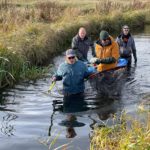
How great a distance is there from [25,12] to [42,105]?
1075 centimetres

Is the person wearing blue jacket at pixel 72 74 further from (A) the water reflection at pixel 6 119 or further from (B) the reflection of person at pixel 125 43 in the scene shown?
(B) the reflection of person at pixel 125 43

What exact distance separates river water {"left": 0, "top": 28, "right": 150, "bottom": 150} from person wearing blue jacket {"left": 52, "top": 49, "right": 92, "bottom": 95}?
511 mm

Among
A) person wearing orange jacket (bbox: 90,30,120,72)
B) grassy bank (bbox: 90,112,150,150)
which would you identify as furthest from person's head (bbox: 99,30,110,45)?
grassy bank (bbox: 90,112,150,150)

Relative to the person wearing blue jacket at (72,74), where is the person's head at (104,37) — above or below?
above

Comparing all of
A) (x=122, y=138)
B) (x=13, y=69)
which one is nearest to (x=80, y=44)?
(x=13, y=69)

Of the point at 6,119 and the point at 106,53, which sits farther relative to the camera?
the point at 106,53

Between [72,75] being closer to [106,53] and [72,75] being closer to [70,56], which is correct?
[70,56]

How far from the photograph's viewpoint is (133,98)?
36.6 ft

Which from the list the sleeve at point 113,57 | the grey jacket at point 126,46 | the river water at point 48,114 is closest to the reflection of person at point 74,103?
the river water at point 48,114

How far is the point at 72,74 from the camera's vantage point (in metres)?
10.7

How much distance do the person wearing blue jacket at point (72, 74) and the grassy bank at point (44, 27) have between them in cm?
190

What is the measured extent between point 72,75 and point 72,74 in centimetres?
A: 3

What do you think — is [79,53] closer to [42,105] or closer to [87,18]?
[42,105]

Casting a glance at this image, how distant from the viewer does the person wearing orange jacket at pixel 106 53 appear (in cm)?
1249
